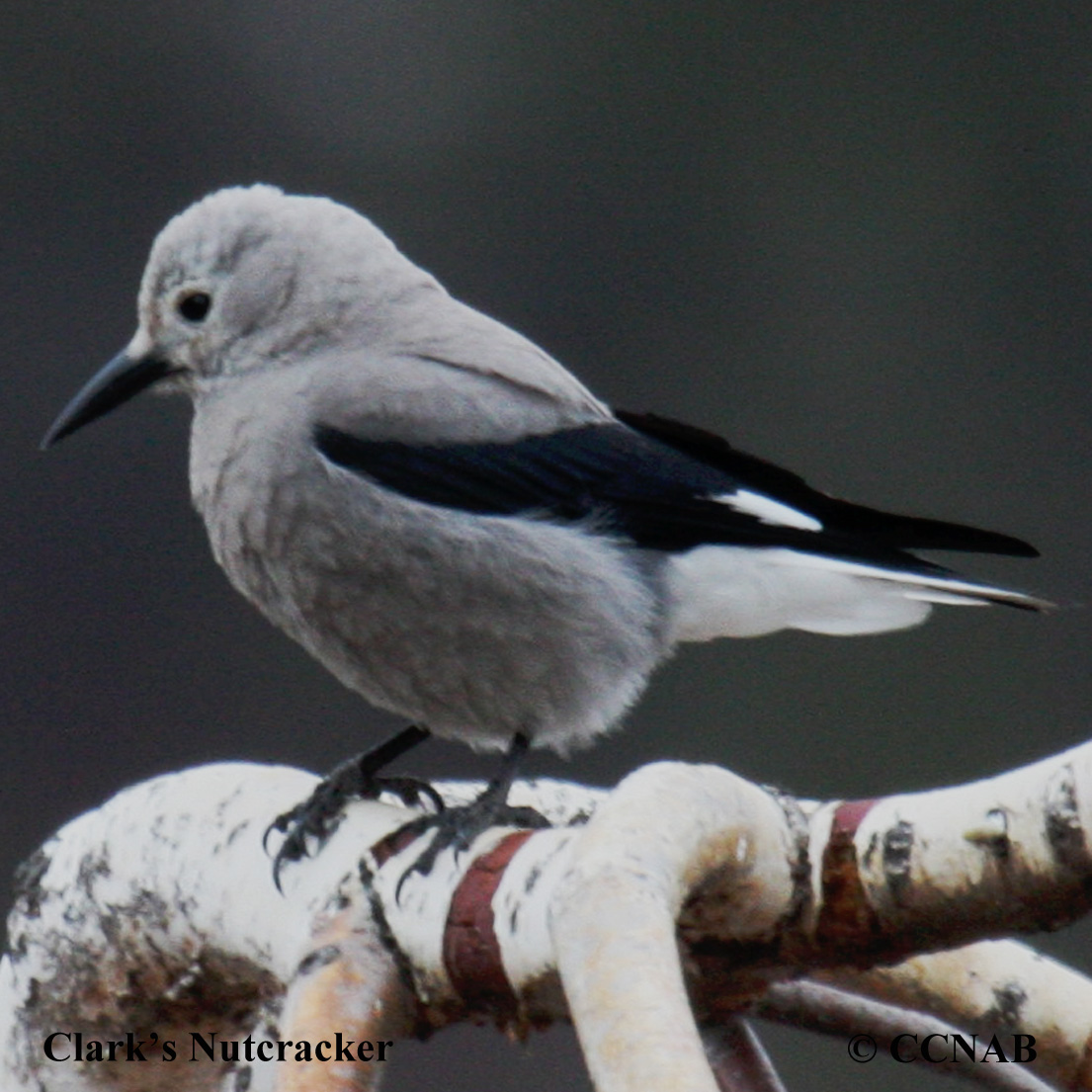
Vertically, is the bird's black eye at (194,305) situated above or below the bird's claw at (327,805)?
above

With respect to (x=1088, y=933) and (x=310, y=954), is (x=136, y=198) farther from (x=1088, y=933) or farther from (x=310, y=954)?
(x=310, y=954)

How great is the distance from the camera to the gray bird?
2.15m

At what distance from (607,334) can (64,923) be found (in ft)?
15.0

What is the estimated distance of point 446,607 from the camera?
7.03ft

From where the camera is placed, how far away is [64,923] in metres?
1.65

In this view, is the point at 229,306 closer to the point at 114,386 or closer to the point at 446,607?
the point at 114,386

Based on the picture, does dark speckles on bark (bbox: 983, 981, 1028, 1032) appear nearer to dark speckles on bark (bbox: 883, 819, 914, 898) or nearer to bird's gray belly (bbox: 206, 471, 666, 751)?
dark speckles on bark (bbox: 883, 819, 914, 898)

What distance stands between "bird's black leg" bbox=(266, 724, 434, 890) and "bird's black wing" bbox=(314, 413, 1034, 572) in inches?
10.8

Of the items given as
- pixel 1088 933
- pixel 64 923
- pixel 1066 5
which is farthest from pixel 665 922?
pixel 1066 5

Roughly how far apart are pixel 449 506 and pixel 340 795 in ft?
1.70

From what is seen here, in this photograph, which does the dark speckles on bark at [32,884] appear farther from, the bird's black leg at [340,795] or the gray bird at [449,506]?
the gray bird at [449,506]

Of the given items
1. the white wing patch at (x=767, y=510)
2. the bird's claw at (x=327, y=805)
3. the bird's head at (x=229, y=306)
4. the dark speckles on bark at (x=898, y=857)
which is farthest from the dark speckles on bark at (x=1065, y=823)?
the bird's head at (x=229, y=306)

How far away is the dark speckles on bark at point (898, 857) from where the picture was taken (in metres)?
1.31

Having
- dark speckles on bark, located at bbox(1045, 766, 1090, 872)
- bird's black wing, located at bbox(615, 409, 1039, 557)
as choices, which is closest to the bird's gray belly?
bird's black wing, located at bbox(615, 409, 1039, 557)
